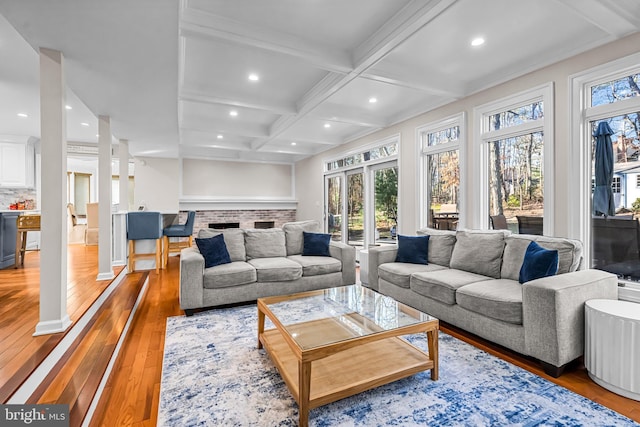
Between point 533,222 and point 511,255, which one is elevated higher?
point 533,222

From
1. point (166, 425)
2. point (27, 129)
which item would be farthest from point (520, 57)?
point (27, 129)

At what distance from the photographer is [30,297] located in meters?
3.10

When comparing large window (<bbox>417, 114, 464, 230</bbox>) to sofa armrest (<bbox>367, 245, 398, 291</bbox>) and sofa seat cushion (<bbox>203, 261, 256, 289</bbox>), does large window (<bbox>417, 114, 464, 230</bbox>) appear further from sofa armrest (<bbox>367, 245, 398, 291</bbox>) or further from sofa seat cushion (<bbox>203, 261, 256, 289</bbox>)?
sofa seat cushion (<bbox>203, 261, 256, 289</bbox>)

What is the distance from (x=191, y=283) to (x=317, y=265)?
1524 mm

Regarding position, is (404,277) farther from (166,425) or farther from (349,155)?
(349,155)

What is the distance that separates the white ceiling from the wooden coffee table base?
2.40 metres

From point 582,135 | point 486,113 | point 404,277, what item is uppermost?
point 486,113

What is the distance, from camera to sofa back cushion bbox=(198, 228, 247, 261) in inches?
157

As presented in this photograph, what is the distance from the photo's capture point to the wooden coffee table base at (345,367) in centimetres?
167

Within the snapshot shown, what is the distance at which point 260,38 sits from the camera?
2822mm

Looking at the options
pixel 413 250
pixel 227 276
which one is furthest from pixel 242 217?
pixel 413 250

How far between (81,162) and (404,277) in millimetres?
10063

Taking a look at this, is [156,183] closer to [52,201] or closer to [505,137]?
[52,201]

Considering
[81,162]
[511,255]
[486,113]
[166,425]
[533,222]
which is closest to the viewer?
[166,425]
